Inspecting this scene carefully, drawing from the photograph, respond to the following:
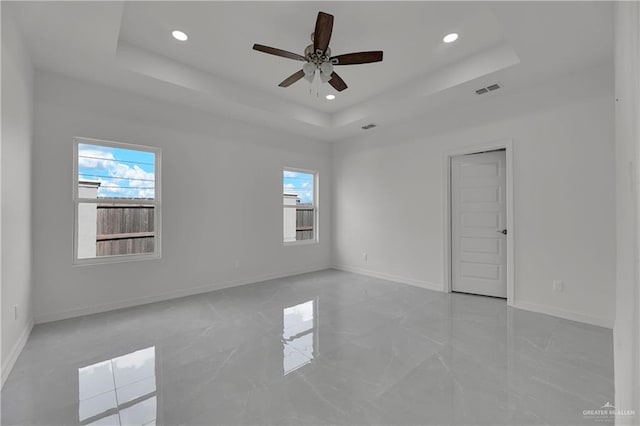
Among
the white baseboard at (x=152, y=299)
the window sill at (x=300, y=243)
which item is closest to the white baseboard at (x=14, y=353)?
the white baseboard at (x=152, y=299)

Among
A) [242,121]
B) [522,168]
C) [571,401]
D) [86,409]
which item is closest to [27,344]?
[86,409]

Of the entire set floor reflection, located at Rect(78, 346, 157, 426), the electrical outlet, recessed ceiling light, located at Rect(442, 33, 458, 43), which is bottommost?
floor reflection, located at Rect(78, 346, 157, 426)

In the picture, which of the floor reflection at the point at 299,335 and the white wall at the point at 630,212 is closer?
the white wall at the point at 630,212

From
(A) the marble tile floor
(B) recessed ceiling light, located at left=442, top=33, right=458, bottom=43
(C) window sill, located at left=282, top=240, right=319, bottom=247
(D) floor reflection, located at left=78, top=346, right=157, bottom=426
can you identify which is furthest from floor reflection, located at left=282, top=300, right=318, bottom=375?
(B) recessed ceiling light, located at left=442, top=33, right=458, bottom=43

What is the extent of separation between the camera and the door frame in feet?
12.1

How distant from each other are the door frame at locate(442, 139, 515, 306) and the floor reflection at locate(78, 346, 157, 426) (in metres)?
3.96

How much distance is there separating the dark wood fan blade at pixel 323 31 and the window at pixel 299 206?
9.77ft

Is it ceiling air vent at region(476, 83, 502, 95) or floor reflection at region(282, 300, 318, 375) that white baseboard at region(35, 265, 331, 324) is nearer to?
floor reflection at region(282, 300, 318, 375)

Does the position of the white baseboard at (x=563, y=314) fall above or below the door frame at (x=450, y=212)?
below

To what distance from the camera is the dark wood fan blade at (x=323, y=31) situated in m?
2.29

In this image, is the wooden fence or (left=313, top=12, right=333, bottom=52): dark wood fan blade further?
the wooden fence

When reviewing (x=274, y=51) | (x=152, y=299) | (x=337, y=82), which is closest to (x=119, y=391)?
(x=152, y=299)

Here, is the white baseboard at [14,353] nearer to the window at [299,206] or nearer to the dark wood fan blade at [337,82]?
the window at [299,206]

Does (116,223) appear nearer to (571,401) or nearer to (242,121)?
(242,121)
